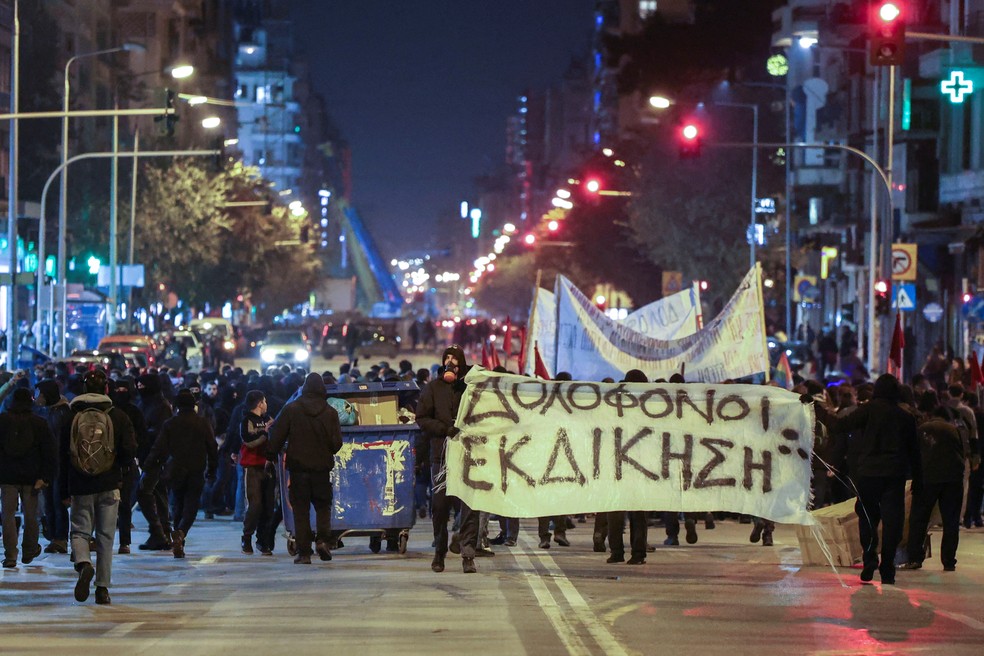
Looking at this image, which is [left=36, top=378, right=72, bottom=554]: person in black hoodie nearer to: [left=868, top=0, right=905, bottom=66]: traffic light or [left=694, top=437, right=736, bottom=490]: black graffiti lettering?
[left=694, top=437, right=736, bottom=490]: black graffiti lettering

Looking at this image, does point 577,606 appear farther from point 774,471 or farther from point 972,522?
point 972,522

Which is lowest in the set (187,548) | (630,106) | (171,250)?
(187,548)

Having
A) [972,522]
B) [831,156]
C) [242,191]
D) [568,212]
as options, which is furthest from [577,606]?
[568,212]

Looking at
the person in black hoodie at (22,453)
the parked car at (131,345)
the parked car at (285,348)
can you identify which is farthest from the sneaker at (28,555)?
the parked car at (285,348)

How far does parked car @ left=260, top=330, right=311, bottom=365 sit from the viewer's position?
187 feet

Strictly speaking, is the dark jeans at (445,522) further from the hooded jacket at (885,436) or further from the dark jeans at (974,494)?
the dark jeans at (974,494)

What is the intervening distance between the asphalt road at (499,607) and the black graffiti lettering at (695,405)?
48.7 inches

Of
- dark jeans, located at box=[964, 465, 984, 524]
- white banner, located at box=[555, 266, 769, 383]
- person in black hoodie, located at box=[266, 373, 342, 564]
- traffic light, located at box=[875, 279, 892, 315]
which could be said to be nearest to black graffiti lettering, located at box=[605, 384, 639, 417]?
person in black hoodie, located at box=[266, 373, 342, 564]

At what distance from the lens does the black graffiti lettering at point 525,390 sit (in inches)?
562

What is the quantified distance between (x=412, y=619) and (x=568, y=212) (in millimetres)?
90957

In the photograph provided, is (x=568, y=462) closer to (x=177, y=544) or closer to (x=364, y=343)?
(x=177, y=544)

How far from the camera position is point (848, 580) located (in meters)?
13.8

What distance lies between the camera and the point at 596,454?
14.2 m

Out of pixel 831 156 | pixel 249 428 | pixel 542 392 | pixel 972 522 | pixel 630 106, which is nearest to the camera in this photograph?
pixel 542 392
